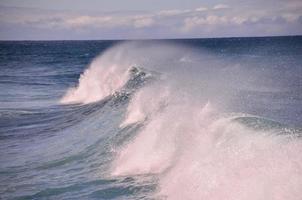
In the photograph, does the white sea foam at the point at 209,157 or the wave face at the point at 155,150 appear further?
the wave face at the point at 155,150

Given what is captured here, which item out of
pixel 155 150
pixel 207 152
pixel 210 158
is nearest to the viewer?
pixel 210 158

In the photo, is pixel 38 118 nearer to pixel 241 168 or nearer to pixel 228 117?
pixel 228 117

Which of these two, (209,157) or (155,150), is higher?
(209,157)

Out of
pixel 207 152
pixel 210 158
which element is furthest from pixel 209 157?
pixel 207 152

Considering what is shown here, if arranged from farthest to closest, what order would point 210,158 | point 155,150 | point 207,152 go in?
1. point 155,150
2. point 207,152
3. point 210,158

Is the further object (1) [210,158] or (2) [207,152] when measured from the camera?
(2) [207,152]

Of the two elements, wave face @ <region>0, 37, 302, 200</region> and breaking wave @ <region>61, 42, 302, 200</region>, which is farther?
wave face @ <region>0, 37, 302, 200</region>

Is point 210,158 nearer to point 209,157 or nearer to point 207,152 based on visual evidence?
point 209,157

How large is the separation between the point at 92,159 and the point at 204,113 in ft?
9.55

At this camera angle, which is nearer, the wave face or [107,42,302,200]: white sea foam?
[107,42,302,200]: white sea foam

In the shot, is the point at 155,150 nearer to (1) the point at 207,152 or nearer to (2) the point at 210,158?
(1) the point at 207,152

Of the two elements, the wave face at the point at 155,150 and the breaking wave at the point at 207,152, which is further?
the wave face at the point at 155,150

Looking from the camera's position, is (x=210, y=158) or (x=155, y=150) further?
(x=155, y=150)

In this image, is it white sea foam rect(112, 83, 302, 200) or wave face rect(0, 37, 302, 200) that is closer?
white sea foam rect(112, 83, 302, 200)
